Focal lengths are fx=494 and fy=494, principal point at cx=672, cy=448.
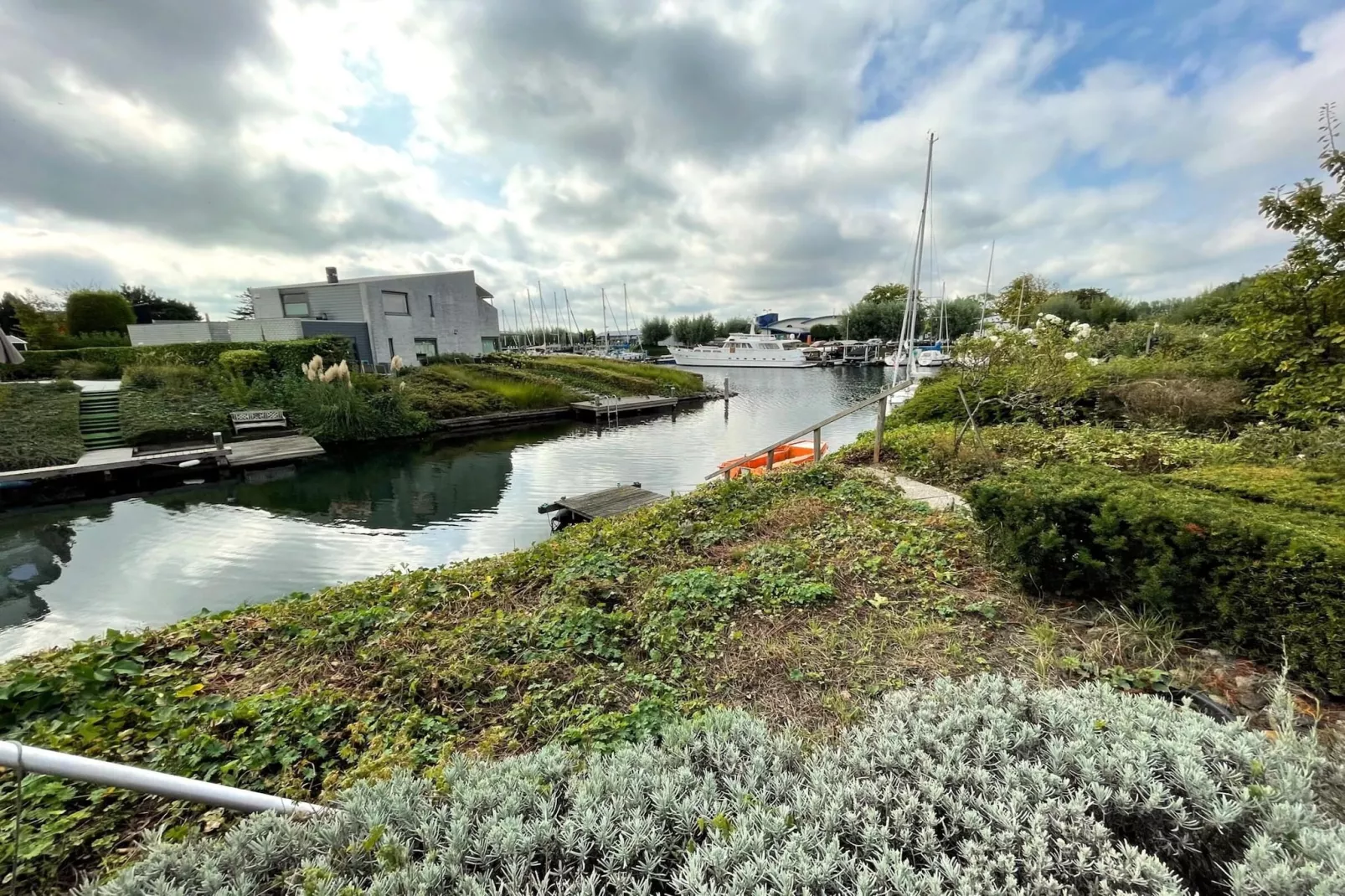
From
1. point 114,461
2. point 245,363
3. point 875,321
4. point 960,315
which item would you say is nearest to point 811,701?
point 114,461

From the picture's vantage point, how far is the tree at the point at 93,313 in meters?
29.1

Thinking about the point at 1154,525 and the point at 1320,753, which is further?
the point at 1154,525

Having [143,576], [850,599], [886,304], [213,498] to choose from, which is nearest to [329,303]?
[213,498]

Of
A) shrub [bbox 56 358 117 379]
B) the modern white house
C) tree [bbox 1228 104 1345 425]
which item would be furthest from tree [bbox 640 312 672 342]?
tree [bbox 1228 104 1345 425]

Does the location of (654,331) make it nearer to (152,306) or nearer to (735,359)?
(735,359)

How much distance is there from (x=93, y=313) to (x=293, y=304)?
41.1 feet

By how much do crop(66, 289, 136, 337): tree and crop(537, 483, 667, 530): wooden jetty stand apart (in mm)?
37248

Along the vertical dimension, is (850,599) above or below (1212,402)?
Result: below

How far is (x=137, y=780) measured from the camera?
1455mm

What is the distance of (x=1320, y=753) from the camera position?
1812 millimetres

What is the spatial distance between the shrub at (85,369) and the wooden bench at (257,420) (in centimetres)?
955

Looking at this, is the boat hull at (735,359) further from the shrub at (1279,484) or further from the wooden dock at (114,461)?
the shrub at (1279,484)

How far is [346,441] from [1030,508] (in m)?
20.8

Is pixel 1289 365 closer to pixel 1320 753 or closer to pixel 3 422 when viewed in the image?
pixel 1320 753
